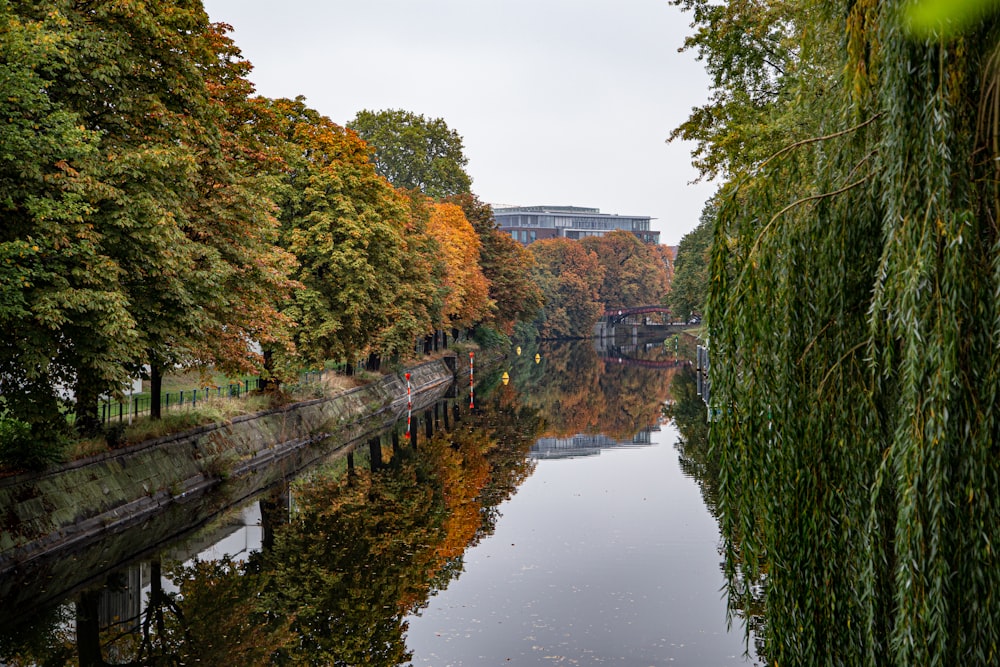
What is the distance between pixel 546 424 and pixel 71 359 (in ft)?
80.8

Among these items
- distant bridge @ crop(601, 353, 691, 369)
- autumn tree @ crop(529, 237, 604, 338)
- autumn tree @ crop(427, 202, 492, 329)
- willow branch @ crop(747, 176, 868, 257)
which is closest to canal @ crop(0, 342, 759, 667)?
willow branch @ crop(747, 176, 868, 257)

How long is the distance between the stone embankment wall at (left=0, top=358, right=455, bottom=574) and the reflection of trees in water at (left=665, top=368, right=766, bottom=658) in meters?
12.4

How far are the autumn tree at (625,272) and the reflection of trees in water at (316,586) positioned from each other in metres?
118

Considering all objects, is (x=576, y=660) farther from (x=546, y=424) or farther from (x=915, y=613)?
(x=546, y=424)

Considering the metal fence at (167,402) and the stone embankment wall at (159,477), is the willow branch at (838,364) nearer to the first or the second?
the stone embankment wall at (159,477)

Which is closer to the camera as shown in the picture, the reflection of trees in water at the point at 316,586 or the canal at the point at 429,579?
the reflection of trees in water at the point at 316,586

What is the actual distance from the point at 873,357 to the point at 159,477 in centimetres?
1975

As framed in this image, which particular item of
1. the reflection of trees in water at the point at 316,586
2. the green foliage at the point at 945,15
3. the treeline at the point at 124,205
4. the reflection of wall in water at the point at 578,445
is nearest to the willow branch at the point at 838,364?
the green foliage at the point at 945,15

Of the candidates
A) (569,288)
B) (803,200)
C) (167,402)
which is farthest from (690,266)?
(803,200)

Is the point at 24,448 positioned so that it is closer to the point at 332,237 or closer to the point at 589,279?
the point at 332,237

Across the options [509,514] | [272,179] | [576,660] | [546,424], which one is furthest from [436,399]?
[576,660]

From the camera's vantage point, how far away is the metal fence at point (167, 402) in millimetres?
24647

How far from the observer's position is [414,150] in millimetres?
71875

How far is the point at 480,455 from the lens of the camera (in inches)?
1206
